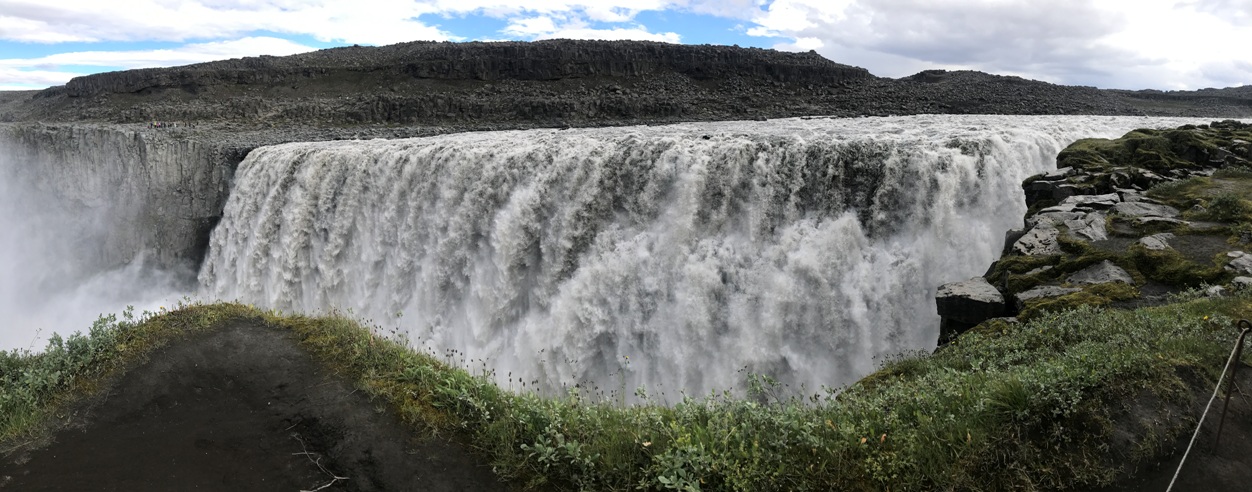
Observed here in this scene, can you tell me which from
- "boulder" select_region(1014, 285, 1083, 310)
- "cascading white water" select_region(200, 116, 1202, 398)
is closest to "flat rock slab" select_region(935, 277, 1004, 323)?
"boulder" select_region(1014, 285, 1083, 310)

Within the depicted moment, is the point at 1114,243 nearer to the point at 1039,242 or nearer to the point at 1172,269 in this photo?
the point at 1039,242

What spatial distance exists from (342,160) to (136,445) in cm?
1724

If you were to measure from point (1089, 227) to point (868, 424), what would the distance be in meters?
8.55

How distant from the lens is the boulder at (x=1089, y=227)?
11.2 m

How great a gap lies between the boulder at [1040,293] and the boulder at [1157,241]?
1.82m

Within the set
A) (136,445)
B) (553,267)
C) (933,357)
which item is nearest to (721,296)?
(553,267)

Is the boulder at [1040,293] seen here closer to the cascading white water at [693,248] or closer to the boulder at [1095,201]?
the cascading white water at [693,248]

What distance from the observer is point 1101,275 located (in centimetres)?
990

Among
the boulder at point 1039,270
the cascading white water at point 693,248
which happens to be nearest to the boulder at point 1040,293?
the boulder at point 1039,270

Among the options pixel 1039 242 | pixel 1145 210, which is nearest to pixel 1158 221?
pixel 1145 210

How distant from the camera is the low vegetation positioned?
16.2 feet

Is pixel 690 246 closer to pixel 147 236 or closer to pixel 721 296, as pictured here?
pixel 721 296

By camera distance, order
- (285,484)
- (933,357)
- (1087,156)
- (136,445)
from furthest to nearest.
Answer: (1087,156), (933,357), (136,445), (285,484)

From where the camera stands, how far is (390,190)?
67.6 feet
